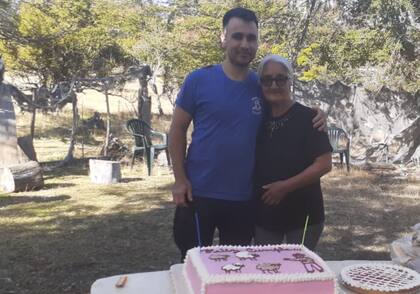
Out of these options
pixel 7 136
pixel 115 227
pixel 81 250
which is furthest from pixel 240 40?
pixel 7 136

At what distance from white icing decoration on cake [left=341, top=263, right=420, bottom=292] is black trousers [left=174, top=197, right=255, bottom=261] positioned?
65cm

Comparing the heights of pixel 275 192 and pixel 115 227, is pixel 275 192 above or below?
above

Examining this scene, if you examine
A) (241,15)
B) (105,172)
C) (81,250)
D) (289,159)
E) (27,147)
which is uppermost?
(241,15)

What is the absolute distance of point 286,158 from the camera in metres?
2.18

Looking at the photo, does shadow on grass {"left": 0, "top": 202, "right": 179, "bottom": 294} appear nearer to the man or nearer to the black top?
the man

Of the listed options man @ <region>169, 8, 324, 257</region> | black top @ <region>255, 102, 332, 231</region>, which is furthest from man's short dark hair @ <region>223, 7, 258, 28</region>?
black top @ <region>255, 102, 332, 231</region>

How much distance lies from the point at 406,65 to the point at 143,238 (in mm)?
6999

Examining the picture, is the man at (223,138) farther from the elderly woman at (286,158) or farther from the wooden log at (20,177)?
the wooden log at (20,177)

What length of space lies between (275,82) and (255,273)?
93cm

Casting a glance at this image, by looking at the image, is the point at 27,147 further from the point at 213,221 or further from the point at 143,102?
the point at 213,221

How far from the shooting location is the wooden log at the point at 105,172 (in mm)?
8165

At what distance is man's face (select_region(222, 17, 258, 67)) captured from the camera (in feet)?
7.24

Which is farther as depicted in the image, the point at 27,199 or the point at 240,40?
the point at 27,199

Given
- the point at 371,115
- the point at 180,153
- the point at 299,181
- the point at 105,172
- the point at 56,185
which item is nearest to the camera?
the point at 299,181
